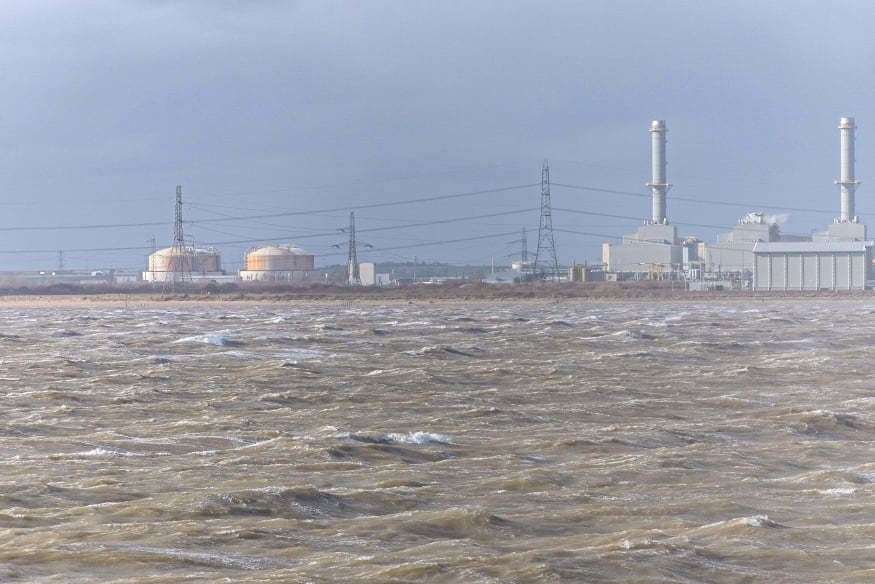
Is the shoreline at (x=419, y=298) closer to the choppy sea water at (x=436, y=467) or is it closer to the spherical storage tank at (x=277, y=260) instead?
the spherical storage tank at (x=277, y=260)

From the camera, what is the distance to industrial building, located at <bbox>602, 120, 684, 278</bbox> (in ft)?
378

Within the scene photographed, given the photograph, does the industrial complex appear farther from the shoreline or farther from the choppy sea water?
the choppy sea water

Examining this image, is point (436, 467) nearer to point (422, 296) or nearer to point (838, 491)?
point (838, 491)

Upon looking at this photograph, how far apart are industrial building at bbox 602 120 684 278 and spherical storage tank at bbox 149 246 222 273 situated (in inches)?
1617

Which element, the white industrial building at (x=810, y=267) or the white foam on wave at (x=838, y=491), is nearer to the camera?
the white foam on wave at (x=838, y=491)

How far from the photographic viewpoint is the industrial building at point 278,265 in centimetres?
12675

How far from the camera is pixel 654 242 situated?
116 m

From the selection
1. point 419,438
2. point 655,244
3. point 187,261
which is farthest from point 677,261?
point 419,438

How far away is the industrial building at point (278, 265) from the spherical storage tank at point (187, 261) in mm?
4415

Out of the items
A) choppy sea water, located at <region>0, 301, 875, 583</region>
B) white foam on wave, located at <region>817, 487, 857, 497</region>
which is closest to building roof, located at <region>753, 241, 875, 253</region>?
choppy sea water, located at <region>0, 301, 875, 583</region>

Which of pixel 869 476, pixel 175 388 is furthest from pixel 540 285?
pixel 869 476

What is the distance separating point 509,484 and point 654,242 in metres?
102

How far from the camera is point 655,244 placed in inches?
4562

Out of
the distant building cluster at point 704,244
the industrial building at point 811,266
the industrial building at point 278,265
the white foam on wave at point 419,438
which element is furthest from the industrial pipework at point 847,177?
the white foam on wave at point 419,438
